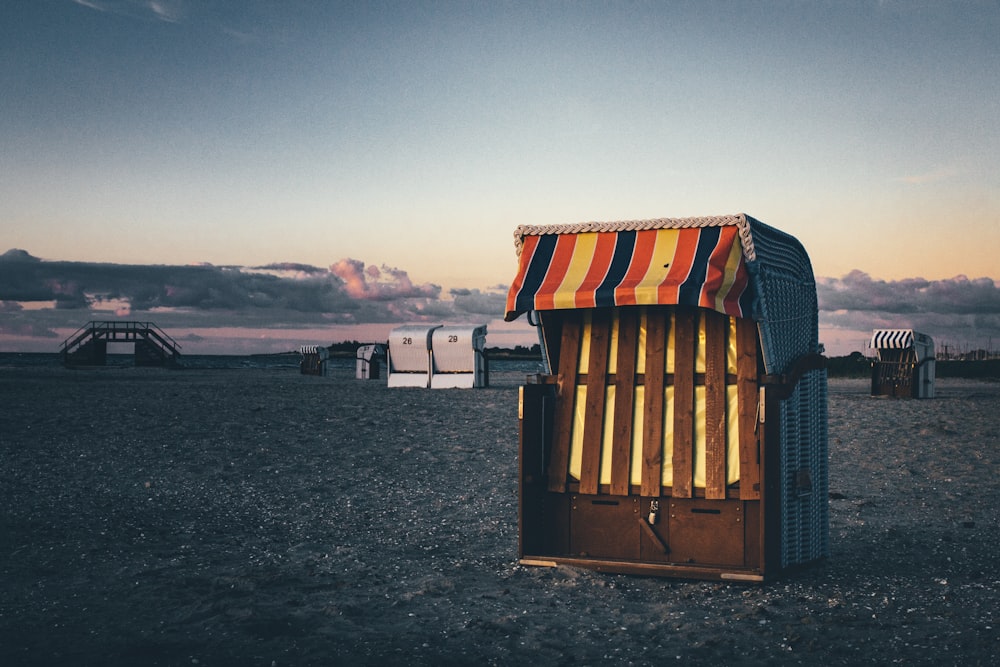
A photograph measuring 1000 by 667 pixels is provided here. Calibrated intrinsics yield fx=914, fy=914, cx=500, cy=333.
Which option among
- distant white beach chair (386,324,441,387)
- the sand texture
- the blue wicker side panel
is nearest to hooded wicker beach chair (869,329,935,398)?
the sand texture

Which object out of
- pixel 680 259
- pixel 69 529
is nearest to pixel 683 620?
pixel 680 259

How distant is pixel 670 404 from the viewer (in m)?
7.40

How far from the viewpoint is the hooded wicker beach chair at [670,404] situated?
274 inches

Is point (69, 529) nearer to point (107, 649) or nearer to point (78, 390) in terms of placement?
point (107, 649)

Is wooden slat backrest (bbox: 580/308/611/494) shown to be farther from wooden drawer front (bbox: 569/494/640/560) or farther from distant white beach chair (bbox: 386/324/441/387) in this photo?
distant white beach chair (bbox: 386/324/441/387)

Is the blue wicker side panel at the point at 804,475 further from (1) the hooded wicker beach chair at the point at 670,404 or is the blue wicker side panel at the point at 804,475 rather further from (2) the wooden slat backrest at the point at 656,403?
(2) the wooden slat backrest at the point at 656,403

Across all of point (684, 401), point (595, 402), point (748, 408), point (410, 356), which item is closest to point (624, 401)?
point (595, 402)

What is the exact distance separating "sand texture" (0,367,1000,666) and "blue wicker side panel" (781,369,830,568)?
0.22 meters

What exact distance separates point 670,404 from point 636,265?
1.16 metres

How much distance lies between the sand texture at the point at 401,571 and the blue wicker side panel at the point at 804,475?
223 millimetres

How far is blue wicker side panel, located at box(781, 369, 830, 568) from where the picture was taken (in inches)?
280

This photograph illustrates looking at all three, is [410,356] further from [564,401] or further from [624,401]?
[624,401]

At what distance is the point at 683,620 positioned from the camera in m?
6.03

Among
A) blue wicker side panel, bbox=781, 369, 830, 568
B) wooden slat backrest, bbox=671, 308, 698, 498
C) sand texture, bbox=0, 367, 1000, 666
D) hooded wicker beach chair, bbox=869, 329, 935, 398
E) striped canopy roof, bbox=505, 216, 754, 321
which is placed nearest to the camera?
sand texture, bbox=0, 367, 1000, 666
